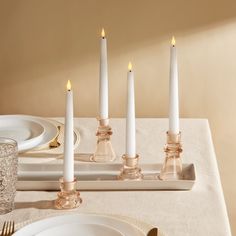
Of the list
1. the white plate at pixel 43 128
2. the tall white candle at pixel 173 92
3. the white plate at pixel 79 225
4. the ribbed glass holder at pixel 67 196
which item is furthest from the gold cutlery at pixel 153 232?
the white plate at pixel 43 128

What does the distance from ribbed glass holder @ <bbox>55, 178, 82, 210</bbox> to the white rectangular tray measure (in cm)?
7

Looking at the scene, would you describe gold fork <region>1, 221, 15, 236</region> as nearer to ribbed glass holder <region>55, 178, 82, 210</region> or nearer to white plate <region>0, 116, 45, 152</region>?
ribbed glass holder <region>55, 178, 82, 210</region>

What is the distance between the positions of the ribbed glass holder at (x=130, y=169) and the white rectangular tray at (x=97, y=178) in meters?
0.03

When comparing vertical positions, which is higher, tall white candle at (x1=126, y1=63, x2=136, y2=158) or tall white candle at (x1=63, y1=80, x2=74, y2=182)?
tall white candle at (x1=126, y1=63, x2=136, y2=158)

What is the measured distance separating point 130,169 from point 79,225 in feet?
0.81

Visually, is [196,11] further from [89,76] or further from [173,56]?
[173,56]

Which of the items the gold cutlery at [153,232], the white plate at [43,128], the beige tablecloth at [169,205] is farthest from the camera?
the white plate at [43,128]

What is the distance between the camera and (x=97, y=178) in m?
1.37

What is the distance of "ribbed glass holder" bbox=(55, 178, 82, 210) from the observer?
1.21 meters

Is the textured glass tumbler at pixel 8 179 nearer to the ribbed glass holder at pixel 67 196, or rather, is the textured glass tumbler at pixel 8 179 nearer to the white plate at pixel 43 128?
the ribbed glass holder at pixel 67 196

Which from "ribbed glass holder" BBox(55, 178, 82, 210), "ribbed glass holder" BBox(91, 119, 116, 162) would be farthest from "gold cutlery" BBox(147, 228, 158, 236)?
"ribbed glass holder" BBox(91, 119, 116, 162)

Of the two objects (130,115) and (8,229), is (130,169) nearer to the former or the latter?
(130,115)

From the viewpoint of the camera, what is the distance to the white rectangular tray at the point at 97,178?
4.25 ft

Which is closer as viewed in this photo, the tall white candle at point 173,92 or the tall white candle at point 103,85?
the tall white candle at point 173,92
